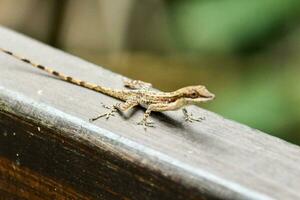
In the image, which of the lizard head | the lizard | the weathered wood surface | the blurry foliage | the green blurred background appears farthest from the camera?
the blurry foliage

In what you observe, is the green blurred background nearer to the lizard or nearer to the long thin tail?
the lizard

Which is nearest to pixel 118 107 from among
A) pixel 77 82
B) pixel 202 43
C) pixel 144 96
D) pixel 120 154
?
pixel 77 82

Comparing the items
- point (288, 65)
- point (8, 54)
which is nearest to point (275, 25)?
point (288, 65)

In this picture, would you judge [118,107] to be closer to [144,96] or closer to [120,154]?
[120,154]

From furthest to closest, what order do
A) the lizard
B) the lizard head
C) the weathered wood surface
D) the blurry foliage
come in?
the blurry foliage < the lizard head < the lizard < the weathered wood surface

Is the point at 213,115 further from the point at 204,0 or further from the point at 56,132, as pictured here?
the point at 204,0

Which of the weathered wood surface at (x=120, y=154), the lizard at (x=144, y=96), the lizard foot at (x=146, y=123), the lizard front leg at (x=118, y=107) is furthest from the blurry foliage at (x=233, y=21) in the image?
the lizard foot at (x=146, y=123)

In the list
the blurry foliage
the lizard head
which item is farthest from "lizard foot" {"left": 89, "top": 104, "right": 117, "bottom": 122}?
the blurry foliage

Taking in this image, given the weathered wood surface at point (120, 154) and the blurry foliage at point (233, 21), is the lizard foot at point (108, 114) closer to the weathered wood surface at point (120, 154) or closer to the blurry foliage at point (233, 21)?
the weathered wood surface at point (120, 154)
